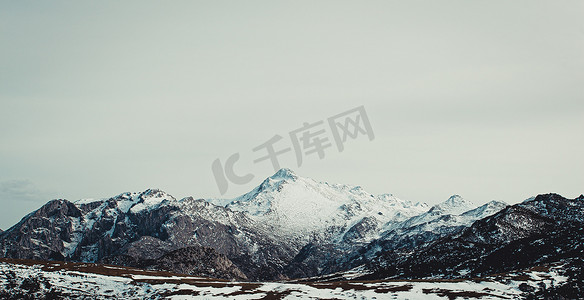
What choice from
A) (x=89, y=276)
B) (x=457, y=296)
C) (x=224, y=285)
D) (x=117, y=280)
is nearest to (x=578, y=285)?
(x=457, y=296)

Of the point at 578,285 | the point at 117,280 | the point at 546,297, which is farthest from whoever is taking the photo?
the point at 117,280

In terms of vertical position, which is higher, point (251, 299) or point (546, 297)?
point (251, 299)

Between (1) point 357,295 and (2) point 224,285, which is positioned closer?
(1) point 357,295

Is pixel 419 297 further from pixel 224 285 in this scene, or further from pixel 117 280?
pixel 117 280

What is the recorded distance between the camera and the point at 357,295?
375ft

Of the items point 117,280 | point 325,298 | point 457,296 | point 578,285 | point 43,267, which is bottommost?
point 578,285

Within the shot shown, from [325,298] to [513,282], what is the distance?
48.4 m

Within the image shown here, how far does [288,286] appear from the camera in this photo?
12938 centimetres

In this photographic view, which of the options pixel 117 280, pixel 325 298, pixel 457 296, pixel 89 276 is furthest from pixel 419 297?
pixel 89 276

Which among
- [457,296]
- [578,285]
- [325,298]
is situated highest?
[325,298]

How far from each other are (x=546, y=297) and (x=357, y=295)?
43240 millimetres

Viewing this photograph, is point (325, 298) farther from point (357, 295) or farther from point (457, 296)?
point (457, 296)

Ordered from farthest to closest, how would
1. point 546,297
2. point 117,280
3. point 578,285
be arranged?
point 117,280 → point 578,285 → point 546,297

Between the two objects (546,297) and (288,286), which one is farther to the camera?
(288,286)
